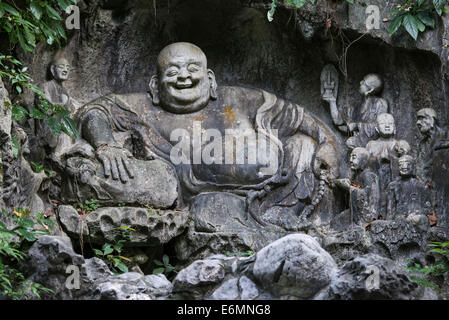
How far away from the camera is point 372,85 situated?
34.0 ft

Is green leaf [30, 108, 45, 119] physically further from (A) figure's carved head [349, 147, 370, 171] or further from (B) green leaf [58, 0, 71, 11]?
(A) figure's carved head [349, 147, 370, 171]

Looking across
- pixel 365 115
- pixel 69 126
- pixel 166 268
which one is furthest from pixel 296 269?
pixel 365 115

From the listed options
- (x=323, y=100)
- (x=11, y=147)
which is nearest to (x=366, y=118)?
(x=323, y=100)

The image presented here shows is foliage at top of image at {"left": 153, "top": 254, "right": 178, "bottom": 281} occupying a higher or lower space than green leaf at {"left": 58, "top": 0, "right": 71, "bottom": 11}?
lower

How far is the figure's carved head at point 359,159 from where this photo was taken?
994cm

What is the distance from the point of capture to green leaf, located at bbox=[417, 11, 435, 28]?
9.77 metres

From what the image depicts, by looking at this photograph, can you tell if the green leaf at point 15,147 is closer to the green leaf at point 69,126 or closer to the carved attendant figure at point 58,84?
the green leaf at point 69,126

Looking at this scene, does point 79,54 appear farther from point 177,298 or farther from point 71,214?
point 177,298

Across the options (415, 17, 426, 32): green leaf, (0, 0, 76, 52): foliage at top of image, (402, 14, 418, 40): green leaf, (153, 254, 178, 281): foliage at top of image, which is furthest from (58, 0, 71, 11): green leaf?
(415, 17, 426, 32): green leaf

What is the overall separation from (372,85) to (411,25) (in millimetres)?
872

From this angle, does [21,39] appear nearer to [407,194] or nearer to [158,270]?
[158,270]

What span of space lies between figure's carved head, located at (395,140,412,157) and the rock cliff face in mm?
158

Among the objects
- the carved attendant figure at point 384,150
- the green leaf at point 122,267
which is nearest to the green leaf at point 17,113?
the green leaf at point 122,267

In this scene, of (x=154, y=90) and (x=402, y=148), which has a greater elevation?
(x=154, y=90)
